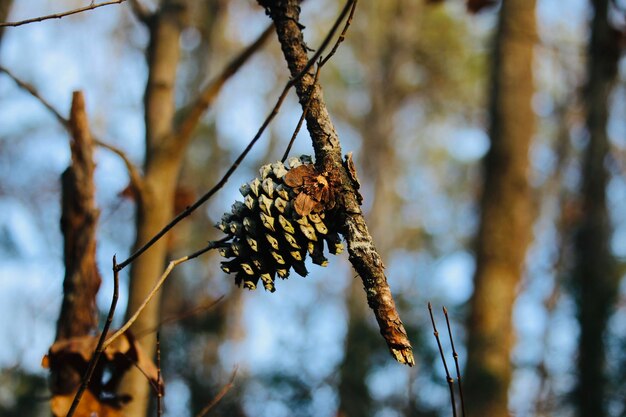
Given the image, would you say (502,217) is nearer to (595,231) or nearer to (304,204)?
(595,231)

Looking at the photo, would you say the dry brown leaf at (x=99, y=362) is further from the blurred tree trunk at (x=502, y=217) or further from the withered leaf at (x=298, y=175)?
the blurred tree trunk at (x=502, y=217)

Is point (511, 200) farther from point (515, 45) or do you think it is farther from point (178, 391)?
point (178, 391)

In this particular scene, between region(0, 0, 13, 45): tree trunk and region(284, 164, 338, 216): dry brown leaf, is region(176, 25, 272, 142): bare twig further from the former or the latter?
region(284, 164, 338, 216): dry brown leaf

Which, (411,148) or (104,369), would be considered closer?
(104,369)

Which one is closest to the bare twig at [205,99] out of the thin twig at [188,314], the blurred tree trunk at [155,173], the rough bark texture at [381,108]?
the blurred tree trunk at [155,173]

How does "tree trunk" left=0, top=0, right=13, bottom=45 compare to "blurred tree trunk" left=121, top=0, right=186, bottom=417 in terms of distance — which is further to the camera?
"tree trunk" left=0, top=0, right=13, bottom=45

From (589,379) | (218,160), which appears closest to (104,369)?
(589,379)

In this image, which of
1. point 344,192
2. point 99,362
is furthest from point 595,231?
point 344,192

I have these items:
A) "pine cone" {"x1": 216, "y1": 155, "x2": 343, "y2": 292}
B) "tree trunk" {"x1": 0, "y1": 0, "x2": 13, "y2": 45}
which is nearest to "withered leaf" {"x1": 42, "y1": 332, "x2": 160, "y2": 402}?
"pine cone" {"x1": 216, "y1": 155, "x2": 343, "y2": 292}
